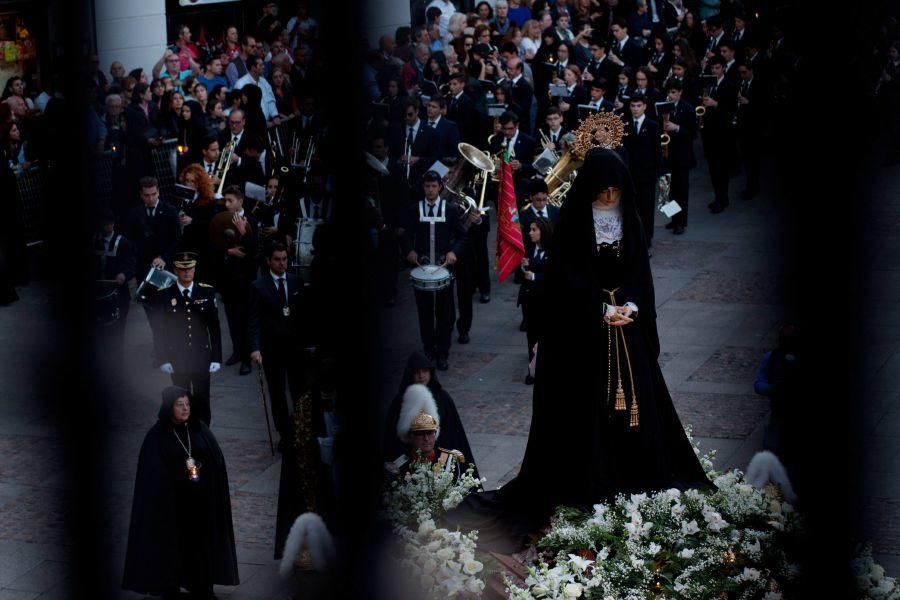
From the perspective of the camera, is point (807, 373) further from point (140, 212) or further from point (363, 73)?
point (140, 212)

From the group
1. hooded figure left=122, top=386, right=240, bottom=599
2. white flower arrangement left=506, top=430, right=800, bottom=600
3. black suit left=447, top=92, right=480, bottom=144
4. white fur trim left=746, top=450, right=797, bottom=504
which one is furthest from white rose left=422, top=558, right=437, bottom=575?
black suit left=447, top=92, right=480, bottom=144

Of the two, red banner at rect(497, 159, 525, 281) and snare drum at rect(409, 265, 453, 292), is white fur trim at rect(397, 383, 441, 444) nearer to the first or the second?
snare drum at rect(409, 265, 453, 292)

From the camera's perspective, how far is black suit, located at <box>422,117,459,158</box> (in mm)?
14227

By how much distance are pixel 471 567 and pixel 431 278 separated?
17.4ft

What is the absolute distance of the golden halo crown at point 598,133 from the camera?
299 inches

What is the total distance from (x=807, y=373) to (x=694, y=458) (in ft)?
18.9

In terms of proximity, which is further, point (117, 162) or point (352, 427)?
point (117, 162)

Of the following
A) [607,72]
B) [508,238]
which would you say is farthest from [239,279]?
[607,72]

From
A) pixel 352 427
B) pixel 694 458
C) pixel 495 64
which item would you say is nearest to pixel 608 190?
pixel 694 458

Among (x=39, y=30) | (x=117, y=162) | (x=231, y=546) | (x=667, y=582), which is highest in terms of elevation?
(x=39, y=30)

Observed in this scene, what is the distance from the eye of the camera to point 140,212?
12844mm

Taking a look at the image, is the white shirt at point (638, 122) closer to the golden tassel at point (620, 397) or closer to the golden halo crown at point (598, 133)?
the golden halo crown at point (598, 133)

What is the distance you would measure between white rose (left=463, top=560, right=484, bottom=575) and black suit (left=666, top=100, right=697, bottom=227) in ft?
26.7

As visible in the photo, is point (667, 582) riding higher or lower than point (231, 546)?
higher
